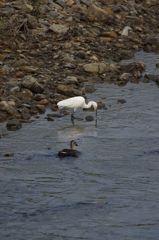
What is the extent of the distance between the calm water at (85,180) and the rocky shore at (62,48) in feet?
4.71

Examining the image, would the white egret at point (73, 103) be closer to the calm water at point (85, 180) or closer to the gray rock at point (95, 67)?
the calm water at point (85, 180)

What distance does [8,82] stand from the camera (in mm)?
18969

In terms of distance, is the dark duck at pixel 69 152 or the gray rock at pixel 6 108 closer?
the dark duck at pixel 69 152

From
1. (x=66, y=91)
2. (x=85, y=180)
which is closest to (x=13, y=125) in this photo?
(x=66, y=91)

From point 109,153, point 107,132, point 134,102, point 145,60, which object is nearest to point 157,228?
point 109,153

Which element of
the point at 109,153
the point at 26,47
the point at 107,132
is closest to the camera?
the point at 109,153

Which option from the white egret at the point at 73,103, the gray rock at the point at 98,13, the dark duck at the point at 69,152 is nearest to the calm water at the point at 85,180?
the dark duck at the point at 69,152

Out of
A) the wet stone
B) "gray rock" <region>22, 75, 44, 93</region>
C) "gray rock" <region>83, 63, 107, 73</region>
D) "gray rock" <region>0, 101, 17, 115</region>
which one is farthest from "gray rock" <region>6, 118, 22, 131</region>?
"gray rock" <region>83, 63, 107, 73</region>

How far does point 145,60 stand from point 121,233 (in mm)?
14526

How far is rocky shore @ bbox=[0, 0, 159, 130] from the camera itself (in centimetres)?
1838

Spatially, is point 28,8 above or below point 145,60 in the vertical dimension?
above

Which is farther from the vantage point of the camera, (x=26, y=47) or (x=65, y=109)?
(x=26, y=47)

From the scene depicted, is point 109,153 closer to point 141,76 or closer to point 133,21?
point 141,76

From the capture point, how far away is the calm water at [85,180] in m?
10.9
